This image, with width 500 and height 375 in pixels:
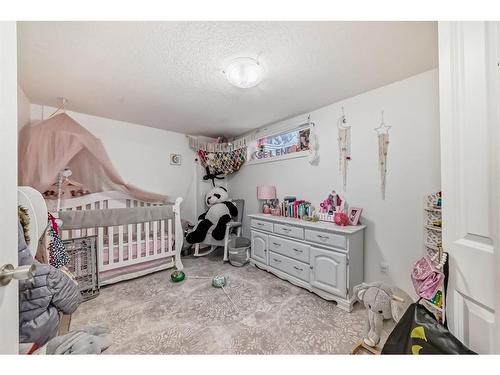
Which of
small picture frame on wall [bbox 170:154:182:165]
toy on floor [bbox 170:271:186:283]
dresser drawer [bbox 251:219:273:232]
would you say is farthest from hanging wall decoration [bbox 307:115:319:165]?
small picture frame on wall [bbox 170:154:182:165]

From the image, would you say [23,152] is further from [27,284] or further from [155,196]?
[27,284]

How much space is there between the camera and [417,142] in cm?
172

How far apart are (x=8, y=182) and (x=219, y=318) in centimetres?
163

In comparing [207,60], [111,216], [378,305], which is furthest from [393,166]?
[111,216]

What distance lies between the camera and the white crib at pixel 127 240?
2.17 meters

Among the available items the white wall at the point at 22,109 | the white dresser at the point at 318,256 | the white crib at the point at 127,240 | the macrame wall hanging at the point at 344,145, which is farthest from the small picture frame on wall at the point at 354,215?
the white wall at the point at 22,109

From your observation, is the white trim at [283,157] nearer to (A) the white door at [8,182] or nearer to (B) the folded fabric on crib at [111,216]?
(B) the folded fabric on crib at [111,216]

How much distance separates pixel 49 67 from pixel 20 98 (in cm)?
82

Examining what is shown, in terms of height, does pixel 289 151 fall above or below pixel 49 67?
below

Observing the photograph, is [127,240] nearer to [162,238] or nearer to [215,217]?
[162,238]

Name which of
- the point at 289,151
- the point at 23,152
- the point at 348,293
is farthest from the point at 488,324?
the point at 23,152

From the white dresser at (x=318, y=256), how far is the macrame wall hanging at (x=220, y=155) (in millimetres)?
1446
